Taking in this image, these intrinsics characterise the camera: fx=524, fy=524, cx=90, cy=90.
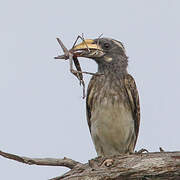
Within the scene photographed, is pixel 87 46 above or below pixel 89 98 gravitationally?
above

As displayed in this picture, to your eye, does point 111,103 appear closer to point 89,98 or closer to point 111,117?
point 111,117

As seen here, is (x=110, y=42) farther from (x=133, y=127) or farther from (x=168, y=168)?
(x=168, y=168)

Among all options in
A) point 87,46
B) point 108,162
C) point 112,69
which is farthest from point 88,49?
point 108,162

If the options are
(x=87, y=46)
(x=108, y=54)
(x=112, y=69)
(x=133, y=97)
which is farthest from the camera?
(x=108, y=54)

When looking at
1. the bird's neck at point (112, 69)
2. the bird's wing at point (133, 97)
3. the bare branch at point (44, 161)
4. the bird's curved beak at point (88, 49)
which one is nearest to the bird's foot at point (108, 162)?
the bare branch at point (44, 161)

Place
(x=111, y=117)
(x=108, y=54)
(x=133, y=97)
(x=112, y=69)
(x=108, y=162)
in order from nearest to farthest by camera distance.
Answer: (x=108, y=162) < (x=111, y=117) < (x=133, y=97) < (x=112, y=69) < (x=108, y=54)

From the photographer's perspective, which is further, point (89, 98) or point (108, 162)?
point (89, 98)

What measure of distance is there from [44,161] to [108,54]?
343 centimetres

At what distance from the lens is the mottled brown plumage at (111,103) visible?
29.8 feet

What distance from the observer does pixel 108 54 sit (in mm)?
9734

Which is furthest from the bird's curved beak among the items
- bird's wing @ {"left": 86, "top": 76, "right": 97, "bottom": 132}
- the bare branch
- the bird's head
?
the bare branch

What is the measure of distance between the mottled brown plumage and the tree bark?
2165 millimetres

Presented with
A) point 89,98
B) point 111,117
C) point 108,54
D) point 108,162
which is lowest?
point 108,162

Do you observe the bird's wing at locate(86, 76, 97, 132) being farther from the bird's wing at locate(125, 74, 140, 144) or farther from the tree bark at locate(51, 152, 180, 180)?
the tree bark at locate(51, 152, 180, 180)
